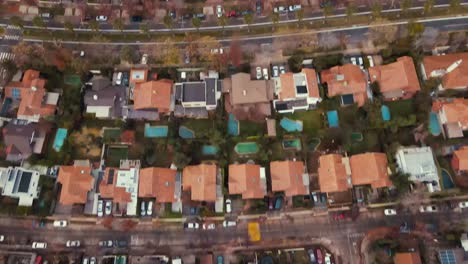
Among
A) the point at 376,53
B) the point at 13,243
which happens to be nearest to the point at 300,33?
the point at 376,53

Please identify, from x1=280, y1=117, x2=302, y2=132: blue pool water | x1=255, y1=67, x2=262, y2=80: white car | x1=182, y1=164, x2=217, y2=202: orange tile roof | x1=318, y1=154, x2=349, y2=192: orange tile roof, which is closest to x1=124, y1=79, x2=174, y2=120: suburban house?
x1=182, y1=164, x2=217, y2=202: orange tile roof

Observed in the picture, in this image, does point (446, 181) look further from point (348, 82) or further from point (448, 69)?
point (348, 82)

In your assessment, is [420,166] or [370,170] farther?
[420,166]

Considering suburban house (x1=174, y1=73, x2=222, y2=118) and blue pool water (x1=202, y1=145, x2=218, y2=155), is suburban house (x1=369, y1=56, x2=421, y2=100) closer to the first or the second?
suburban house (x1=174, y1=73, x2=222, y2=118)

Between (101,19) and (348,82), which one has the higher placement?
(101,19)

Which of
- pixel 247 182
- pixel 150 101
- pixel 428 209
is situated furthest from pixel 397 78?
pixel 150 101
